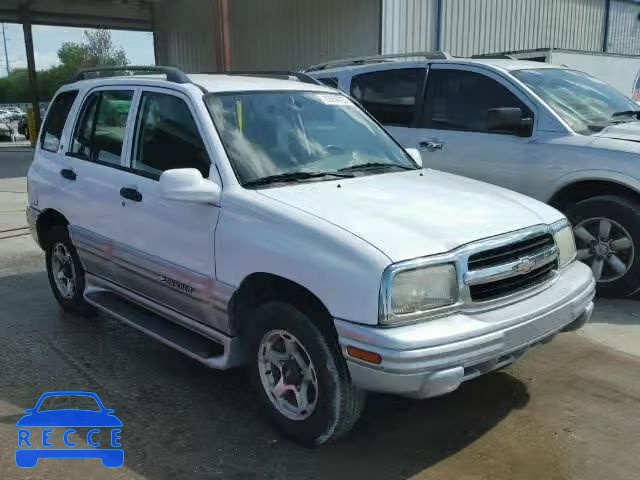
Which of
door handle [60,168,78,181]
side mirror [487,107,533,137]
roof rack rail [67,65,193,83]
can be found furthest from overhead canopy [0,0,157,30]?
side mirror [487,107,533,137]

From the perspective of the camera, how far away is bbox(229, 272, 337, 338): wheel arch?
3.07 m

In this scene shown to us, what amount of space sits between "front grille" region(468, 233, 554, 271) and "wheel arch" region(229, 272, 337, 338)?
73 centimetres

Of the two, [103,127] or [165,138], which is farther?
[103,127]

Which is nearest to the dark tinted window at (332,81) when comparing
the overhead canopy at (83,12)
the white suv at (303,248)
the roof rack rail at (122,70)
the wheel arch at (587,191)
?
the roof rack rail at (122,70)

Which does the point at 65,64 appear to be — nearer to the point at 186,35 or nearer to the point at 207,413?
the point at 186,35

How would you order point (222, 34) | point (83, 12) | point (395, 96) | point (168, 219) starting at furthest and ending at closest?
point (83, 12)
point (222, 34)
point (395, 96)
point (168, 219)

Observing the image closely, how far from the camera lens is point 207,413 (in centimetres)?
371

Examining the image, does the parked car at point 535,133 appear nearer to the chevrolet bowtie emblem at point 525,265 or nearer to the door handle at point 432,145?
the door handle at point 432,145

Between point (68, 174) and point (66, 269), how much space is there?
2.91ft

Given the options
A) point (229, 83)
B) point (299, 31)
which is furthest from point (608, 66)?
point (229, 83)

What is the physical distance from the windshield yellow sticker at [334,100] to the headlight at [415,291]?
1912mm

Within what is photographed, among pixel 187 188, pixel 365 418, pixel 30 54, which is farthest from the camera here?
pixel 30 54

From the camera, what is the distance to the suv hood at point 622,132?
540 centimetres

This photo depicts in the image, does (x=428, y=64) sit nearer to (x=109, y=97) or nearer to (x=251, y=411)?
(x=109, y=97)
